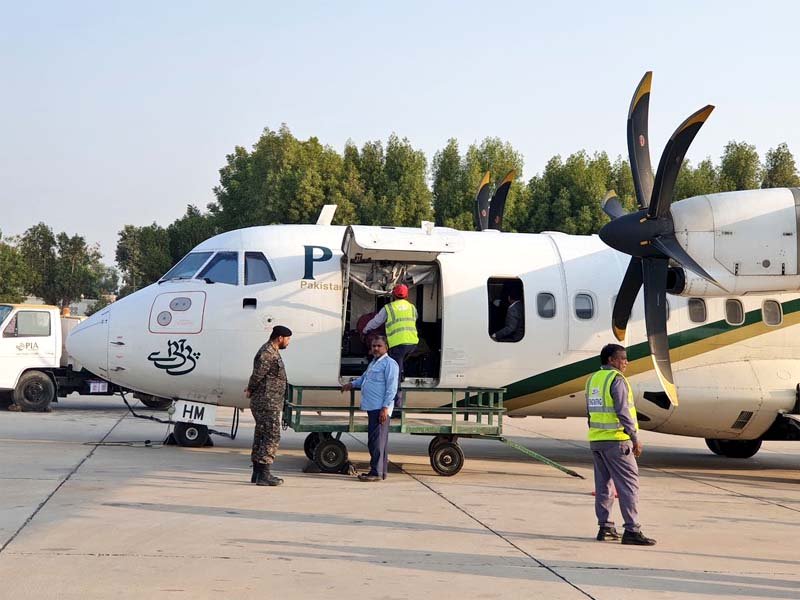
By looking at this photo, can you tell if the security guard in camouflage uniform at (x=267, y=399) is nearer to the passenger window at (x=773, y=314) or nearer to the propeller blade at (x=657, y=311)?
the propeller blade at (x=657, y=311)

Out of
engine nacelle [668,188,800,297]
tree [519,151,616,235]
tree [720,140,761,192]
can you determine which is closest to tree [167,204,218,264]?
tree [519,151,616,235]

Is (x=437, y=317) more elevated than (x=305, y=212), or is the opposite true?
(x=305, y=212)

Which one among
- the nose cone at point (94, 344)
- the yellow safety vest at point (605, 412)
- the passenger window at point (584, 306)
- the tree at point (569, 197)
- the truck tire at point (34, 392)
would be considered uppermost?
the tree at point (569, 197)

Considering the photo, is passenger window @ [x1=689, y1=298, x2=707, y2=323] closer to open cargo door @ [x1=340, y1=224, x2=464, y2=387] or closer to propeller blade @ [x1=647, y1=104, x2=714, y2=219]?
propeller blade @ [x1=647, y1=104, x2=714, y2=219]

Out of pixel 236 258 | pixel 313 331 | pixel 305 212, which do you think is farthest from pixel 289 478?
pixel 305 212

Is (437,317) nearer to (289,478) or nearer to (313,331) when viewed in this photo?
(313,331)

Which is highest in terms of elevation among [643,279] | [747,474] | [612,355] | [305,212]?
[305,212]

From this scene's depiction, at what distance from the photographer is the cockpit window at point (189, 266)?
1506 centimetres

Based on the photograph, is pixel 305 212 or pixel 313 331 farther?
pixel 305 212

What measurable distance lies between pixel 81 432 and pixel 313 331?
6.86m

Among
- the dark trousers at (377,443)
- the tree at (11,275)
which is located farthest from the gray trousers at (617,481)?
the tree at (11,275)

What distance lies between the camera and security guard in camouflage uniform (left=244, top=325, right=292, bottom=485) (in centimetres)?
1230

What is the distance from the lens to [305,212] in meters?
43.6

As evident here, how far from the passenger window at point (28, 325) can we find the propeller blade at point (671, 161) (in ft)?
52.5
